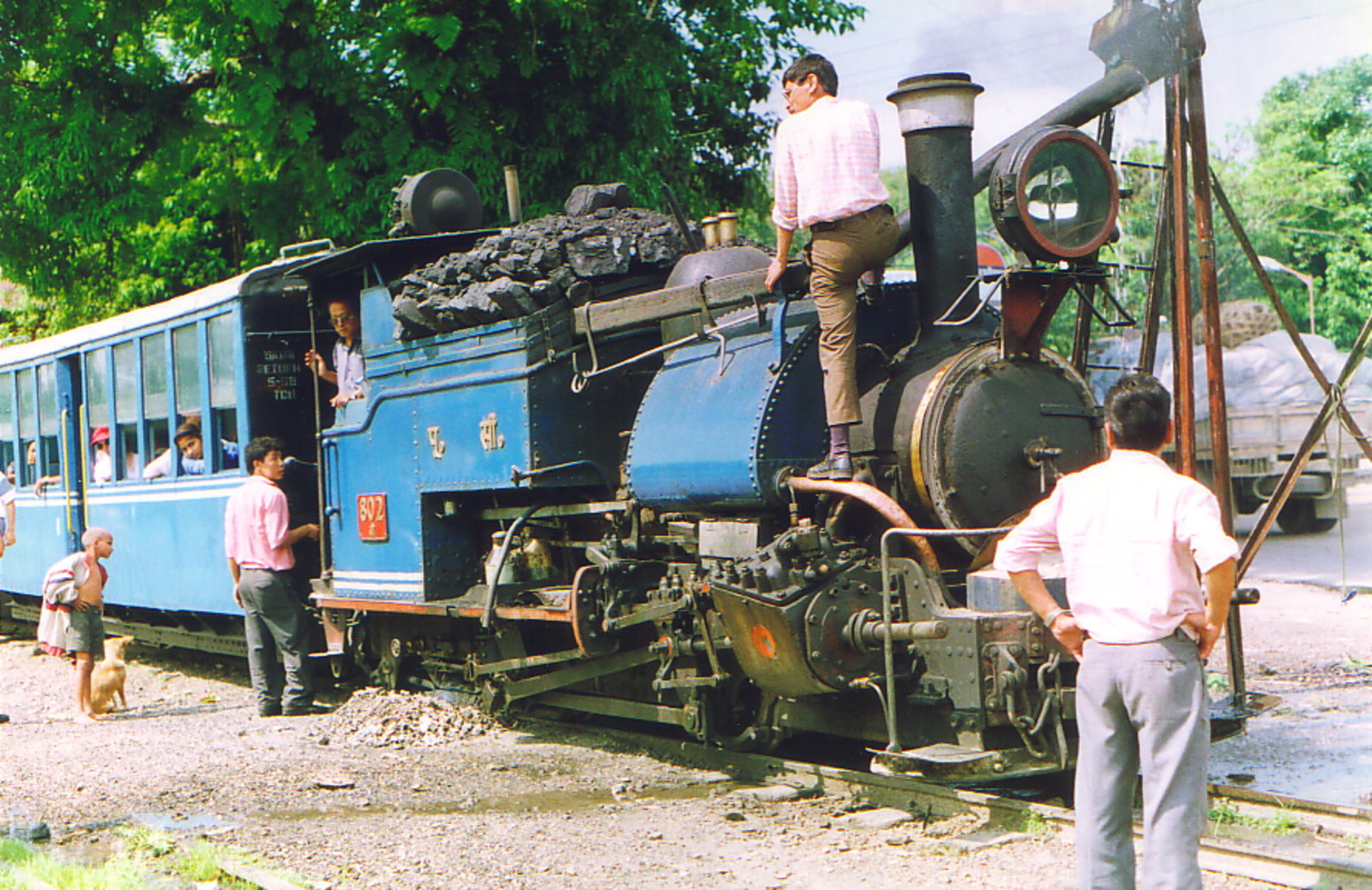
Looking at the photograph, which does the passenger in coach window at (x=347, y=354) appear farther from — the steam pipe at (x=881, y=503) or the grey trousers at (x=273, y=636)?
the steam pipe at (x=881, y=503)

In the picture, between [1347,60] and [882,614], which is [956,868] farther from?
[1347,60]

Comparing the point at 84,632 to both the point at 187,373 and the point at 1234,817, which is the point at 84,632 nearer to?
the point at 187,373

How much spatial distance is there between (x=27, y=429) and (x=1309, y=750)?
1118 cm

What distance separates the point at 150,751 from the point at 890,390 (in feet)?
15.8

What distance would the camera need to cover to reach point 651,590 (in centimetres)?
707

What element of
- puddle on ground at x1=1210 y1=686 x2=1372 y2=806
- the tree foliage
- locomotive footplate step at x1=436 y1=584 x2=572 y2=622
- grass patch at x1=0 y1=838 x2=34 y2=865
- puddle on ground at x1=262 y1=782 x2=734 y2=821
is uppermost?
the tree foliage

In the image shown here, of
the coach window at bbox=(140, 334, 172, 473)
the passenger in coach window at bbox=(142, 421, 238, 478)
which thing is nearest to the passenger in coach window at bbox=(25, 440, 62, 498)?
the coach window at bbox=(140, 334, 172, 473)

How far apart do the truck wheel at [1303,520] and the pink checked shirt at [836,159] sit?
14.1m

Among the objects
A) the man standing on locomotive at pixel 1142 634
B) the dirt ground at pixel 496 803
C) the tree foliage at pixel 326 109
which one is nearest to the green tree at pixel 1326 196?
the tree foliage at pixel 326 109

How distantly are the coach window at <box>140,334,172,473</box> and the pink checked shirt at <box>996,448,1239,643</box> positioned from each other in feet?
27.1

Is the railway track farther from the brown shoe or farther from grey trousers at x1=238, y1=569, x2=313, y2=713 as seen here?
grey trousers at x1=238, y1=569, x2=313, y2=713

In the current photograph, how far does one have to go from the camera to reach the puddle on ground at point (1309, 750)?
6.19 m

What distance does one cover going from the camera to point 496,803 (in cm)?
664

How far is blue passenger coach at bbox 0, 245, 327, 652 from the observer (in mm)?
9805
